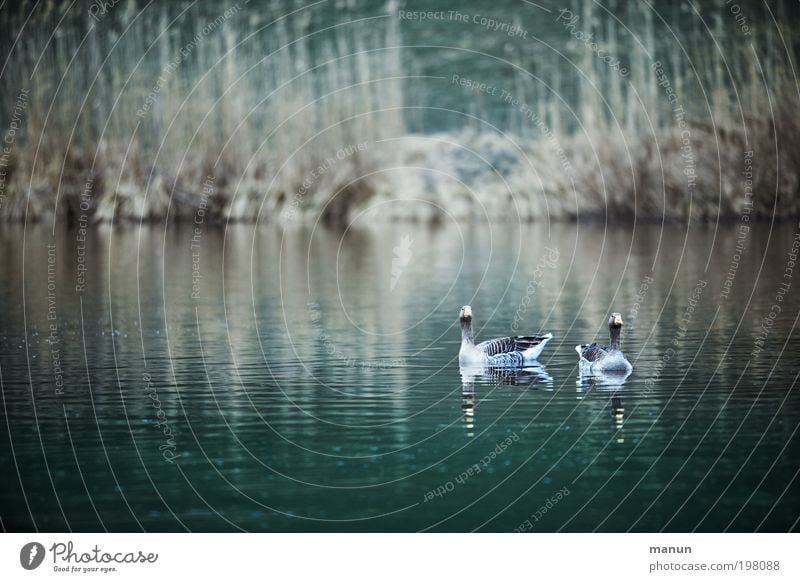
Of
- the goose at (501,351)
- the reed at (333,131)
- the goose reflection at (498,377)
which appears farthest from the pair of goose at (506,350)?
the reed at (333,131)

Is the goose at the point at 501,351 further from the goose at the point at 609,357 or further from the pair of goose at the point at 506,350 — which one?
the goose at the point at 609,357

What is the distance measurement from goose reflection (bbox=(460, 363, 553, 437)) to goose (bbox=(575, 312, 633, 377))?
1.85ft

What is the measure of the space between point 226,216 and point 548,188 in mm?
15575

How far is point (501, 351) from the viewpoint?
75.4 ft

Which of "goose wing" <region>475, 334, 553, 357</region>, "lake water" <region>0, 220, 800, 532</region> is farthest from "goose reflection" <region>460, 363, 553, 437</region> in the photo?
"goose wing" <region>475, 334, 553, 357</region>

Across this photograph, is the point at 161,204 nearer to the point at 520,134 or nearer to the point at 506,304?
the point at 520,134

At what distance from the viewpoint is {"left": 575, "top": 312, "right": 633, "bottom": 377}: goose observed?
21.8 meters

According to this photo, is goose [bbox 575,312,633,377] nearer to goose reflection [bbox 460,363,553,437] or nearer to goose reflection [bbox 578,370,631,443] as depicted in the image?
goose reflection [bbox 578,370,631,443]

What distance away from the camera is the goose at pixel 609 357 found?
2178 centimetres
